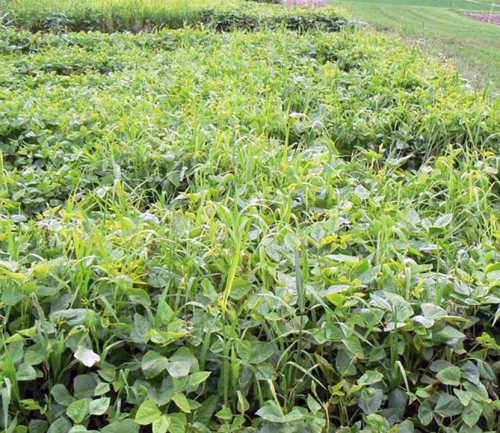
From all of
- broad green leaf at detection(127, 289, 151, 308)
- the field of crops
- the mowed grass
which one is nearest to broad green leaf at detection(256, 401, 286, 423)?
the field of crops

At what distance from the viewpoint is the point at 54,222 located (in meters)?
1.43

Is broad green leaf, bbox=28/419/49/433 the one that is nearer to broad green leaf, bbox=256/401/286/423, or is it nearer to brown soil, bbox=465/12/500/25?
broad green leaf, bbox=256/401/286/423

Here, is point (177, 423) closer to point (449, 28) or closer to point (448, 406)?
point (448, 406)

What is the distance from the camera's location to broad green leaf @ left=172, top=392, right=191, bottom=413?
1.00 metres

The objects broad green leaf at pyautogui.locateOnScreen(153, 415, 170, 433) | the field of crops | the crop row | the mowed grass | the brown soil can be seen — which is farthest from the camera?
the brown soil

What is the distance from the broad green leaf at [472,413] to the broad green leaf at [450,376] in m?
0.05

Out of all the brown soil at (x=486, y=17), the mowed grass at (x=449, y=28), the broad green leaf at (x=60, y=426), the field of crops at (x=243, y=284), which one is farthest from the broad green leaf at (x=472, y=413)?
the brown soil at (x=486, y=17)

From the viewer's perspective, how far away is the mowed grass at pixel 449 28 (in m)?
6.57

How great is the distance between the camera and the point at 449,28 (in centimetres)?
985

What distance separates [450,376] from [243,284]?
0.45 meters

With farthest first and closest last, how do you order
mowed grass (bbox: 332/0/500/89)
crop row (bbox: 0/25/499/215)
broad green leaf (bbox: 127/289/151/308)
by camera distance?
mowed grass (bbox: 332/0/500/89)
crop row (bbox: 0/25/499/215)
broad green leaf (bbox: 127/289/151/308)

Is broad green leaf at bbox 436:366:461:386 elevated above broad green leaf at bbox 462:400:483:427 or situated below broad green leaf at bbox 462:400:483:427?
above

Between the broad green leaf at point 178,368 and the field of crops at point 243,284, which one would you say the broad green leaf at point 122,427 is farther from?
the broad green leaf at point 178,368

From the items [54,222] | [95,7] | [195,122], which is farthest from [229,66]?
[95,7]
